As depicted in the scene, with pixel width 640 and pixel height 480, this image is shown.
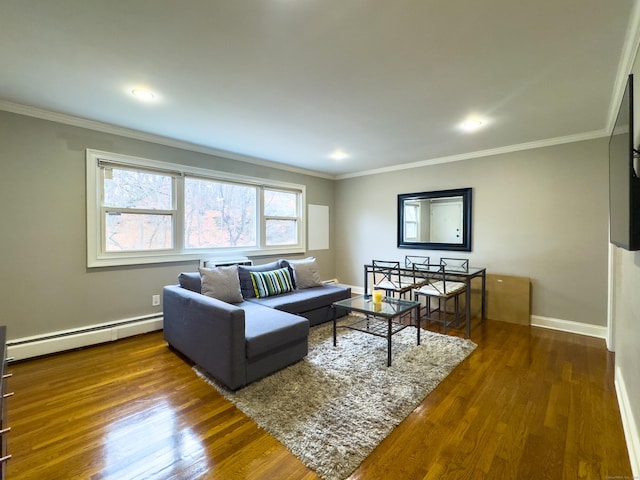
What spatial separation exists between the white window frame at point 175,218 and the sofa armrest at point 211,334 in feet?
2.98

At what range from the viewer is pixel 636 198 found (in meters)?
1.33

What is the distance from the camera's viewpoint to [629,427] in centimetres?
172

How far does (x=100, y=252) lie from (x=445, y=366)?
371 cm

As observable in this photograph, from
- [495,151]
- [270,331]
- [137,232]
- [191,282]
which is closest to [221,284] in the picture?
Answer: [191,282]

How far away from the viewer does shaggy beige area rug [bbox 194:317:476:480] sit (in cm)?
171

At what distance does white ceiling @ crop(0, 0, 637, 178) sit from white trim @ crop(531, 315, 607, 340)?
219 cm

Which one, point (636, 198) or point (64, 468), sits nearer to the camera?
point (636, 198)

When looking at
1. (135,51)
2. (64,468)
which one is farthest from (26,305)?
(135,51)

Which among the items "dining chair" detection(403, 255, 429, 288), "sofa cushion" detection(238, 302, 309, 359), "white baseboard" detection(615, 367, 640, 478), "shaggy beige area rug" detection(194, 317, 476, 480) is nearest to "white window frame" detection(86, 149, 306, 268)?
"sofa cushion" detection(238, 302, 309, 359)

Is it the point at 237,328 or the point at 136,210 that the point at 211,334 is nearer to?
the point at 237,328

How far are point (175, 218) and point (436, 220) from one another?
378 cm

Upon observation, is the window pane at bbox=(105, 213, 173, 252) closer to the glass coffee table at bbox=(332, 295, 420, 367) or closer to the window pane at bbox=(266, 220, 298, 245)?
the window pane at bbox=(266, 220, 298, 245)

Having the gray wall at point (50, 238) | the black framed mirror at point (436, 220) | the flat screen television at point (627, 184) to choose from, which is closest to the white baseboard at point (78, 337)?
the gray wall at point (50, 238)

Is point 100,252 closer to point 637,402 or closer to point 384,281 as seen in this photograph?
point 384,281
